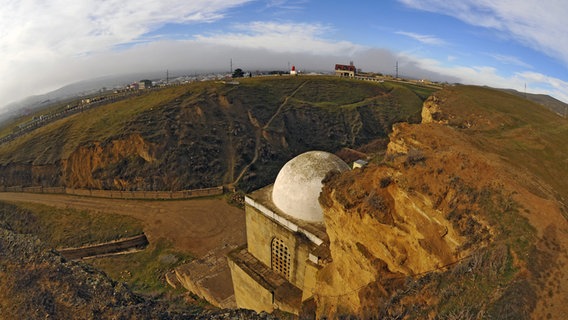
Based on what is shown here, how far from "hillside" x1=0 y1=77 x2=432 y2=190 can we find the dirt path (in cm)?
268

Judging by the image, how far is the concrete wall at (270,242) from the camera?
57.1 feet

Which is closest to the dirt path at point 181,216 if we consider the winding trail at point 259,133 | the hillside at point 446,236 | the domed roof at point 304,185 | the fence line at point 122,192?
the fence line at point 122,192

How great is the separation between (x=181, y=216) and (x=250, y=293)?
1804 cm

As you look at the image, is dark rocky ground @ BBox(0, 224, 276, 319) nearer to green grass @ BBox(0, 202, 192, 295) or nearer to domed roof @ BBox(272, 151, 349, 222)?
domed roof @ BBox(272, 151, 349, 222)

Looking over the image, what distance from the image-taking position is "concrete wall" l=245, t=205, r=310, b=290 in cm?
1739

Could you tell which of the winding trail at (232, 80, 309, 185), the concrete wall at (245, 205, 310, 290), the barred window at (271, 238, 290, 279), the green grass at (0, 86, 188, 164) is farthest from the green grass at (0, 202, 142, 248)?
the barred window at (271, 238, 290, 279)

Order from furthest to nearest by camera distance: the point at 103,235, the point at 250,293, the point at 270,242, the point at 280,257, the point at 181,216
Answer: the point at 181,216 → the point at 103,235 → the point at 250,293 → the point at 270,242 → the point at 280,257

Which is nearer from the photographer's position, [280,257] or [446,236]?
[446,236]

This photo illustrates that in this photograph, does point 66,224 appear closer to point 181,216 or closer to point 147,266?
point 181,216

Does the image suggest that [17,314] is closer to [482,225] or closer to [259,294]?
[259,294]

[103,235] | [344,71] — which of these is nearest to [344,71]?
[344,71]

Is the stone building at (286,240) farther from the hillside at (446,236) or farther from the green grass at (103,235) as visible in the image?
the green grass at (103,235)

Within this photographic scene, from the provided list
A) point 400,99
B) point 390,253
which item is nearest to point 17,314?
point 390,253

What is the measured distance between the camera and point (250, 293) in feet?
64.3
